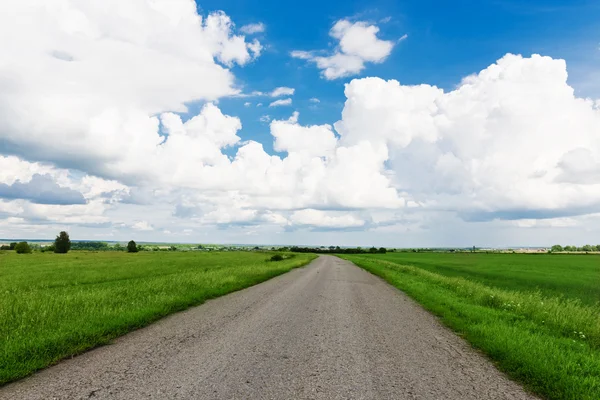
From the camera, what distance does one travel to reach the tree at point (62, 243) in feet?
371

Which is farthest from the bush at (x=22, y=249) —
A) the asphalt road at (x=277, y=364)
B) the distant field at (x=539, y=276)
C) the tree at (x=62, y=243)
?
the asphalt road at (x=277, y=364)

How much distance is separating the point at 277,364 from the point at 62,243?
131 meters

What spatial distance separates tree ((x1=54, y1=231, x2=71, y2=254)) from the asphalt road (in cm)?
12524

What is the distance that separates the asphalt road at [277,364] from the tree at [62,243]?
411 ft

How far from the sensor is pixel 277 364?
7324mm

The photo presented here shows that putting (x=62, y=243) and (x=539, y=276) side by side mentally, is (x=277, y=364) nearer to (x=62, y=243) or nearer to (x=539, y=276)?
(x=539, y=276)

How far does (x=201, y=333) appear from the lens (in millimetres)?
9820

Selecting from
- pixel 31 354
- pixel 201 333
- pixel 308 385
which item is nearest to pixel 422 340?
pixel 308 385

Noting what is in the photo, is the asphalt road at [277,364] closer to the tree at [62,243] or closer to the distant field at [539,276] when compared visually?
the distant field at [539,276]

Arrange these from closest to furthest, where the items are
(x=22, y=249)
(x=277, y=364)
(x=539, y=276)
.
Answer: (x=277, y=364)
(x=539, y=276)
(x=22, y=249)

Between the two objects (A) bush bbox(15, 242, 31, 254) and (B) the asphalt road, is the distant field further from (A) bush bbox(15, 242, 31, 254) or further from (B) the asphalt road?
(A) bush bbox(15, 242, 31, 254)

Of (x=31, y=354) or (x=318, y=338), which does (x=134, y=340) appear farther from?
(x=318, y=338)

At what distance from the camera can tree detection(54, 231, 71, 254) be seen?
113 metres

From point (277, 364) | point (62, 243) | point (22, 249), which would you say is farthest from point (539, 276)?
point (62, 243)
